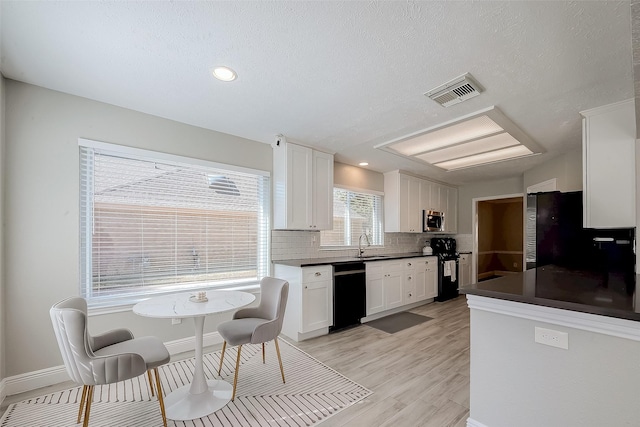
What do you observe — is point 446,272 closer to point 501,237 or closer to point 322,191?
point 322,191

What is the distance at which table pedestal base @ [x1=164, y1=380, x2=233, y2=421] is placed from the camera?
A: 196 centimetres

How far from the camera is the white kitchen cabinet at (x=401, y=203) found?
5.14 meters

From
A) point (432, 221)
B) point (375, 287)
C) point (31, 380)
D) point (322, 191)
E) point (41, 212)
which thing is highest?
point (322, 191)

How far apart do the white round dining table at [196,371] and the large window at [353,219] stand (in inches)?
96.6

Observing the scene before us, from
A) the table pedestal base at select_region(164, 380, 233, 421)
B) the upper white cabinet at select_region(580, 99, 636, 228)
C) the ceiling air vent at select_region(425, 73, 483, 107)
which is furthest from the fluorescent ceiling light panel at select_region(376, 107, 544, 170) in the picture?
the table pedestal base at select_region(164, 380, 233, 421)

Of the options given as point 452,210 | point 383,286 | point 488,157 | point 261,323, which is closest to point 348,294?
point 383,286

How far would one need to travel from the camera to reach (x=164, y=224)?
9.82 ft

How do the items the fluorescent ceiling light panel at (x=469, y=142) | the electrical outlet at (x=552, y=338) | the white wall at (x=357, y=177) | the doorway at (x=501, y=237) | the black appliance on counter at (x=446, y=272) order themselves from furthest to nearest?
the doorway at (x=501, y=237)
the black appliance on counter at (x=446, y=272)
the white wall at (x=357, y=177)
the fluorescent ceiling light panel at (x=469, y=142)
the electrical outlet at (x=552, y=338)

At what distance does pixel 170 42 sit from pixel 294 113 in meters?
1.27

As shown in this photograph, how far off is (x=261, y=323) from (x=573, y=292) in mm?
2218

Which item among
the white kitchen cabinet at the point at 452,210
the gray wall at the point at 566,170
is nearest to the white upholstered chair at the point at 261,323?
the gray wall at the point at 566,170

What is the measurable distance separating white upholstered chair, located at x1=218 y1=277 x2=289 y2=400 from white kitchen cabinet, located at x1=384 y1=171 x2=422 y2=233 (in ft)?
10.1

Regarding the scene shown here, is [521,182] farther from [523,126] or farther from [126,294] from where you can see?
[126,294]

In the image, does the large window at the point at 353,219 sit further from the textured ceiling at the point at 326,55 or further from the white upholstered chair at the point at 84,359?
the white upholstered chair at the point at 84,359
